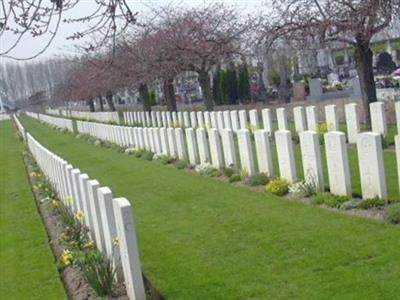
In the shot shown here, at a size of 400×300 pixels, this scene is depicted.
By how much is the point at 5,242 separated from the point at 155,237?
2.41 metres

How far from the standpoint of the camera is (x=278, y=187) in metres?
9.82

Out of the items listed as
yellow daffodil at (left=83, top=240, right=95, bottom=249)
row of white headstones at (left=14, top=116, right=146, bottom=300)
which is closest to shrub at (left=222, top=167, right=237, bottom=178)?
row of white headstones at (left=14, top=116, right=146, bottom=300)

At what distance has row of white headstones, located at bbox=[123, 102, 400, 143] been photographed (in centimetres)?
1349

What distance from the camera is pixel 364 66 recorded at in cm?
1577

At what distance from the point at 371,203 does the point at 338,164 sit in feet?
2.92

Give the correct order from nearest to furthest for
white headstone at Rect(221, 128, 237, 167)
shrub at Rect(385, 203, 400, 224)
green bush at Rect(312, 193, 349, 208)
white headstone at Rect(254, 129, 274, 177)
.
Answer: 1. shrub at Rect(385, 203, 400, 224)
2. green bush at Rect(312, 193, 349, 208)
3. white headstone at Rect(254, 129, 274, 177)
4. white headstone at Rect(221, 128, 237, 167)

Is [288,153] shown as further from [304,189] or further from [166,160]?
[166,160]

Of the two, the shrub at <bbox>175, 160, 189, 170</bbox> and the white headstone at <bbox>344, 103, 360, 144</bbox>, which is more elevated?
the white headstone at <bbox>344, 103, 360, 144</bbox>

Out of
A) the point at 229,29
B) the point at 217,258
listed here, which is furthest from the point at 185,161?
the point at 229,29

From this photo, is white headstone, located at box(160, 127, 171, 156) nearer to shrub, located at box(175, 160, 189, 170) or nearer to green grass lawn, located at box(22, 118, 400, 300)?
shrub, located at box(175, 160, 189, 170)

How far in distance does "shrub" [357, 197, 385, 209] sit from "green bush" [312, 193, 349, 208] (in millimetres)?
323

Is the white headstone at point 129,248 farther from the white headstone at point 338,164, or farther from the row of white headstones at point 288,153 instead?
the white headstone at point 338,164

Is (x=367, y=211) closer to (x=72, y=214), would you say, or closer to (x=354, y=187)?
(x=354, y=187)

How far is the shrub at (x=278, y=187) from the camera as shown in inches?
384
